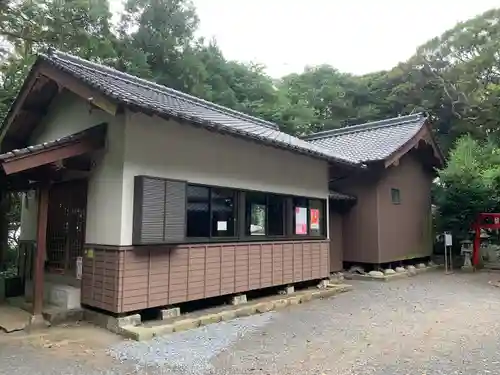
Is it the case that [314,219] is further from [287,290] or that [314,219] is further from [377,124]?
[377,124]

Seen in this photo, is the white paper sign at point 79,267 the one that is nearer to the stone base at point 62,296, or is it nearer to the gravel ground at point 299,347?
the stone base at point 62,296

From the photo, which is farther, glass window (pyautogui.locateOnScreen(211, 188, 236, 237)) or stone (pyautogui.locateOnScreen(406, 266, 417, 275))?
stone (pyautogui.locateOnScreen(406, 266, 417, 275))

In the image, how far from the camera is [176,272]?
6086mm

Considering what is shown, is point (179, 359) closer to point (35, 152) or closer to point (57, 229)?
point (35, 152)

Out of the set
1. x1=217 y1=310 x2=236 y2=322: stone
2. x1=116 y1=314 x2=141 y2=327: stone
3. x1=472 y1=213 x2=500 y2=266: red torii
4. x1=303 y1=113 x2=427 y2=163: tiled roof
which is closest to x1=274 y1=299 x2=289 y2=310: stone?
x1=217 y1=310 x2=236 y2=322: stone

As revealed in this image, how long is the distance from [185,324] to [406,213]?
8.90 metres

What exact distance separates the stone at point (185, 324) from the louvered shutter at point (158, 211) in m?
1.11

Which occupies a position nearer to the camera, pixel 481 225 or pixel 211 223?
pixel 211 223

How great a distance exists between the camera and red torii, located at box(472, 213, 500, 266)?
466 inches

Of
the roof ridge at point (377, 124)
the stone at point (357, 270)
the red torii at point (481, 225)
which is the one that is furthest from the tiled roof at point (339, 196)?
the red torii at point (481, 225)

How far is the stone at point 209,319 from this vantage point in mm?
5930

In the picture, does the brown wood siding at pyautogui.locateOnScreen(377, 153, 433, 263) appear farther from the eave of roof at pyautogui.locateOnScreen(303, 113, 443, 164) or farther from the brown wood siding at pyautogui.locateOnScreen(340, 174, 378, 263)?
the eave of roof at pyautogui.locateOnScreen(303, 113, 443, 164)

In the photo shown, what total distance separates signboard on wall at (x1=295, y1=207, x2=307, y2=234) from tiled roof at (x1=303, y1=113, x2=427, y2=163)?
8.04ft

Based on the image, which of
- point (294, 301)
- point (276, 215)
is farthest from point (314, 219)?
point (294, 301)
